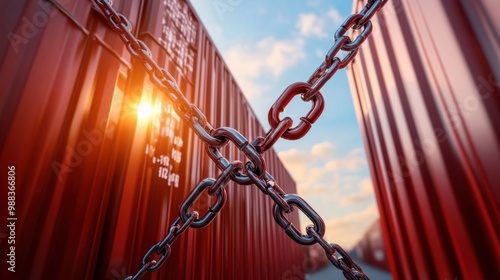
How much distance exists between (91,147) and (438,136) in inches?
83.3

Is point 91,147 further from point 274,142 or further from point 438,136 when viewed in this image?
point 438,136

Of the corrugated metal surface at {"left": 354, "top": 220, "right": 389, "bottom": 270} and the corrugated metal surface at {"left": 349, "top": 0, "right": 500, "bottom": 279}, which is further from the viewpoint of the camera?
the corrugated metal surface at {"left": 354, "top": 220, "right": 389, "bottom": 270}

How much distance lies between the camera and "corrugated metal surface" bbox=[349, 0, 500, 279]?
1312mm

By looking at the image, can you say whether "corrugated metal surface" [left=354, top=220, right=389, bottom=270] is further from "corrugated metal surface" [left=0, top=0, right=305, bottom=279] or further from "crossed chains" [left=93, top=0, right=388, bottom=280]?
"crossed chains" [left=93, top=0, right=388, bottom=280]

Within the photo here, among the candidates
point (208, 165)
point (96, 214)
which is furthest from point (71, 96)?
point (208, 165)

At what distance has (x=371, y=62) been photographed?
254 cm

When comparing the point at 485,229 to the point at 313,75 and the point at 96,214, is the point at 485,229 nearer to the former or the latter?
the point at 313,75

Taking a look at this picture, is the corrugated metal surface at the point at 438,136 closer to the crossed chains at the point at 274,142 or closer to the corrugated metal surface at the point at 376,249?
the crossed chains at the point at 274,142

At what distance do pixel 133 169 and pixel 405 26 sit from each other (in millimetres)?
2298

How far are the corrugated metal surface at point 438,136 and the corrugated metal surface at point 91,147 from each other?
5.35ft

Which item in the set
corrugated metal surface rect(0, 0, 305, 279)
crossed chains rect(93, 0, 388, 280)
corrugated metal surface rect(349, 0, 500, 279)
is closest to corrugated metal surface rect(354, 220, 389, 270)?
corrugated metal surface rect(349, 0, 500, 279)

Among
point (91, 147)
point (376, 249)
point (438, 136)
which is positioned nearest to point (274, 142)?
point (91, 147)

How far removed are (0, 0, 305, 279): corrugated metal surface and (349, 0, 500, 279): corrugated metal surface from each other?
163 cm

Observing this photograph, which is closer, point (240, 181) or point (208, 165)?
point (240, 181)
